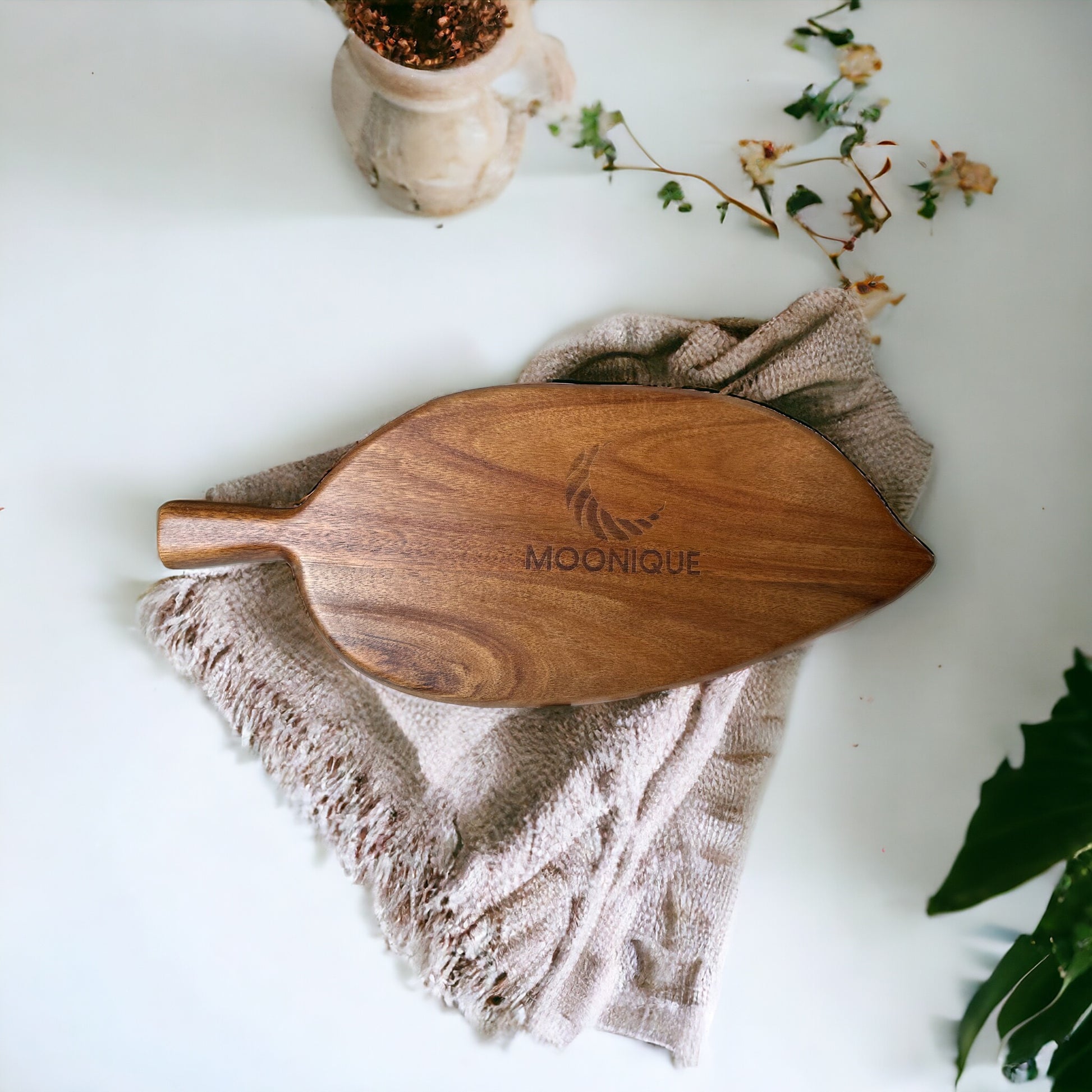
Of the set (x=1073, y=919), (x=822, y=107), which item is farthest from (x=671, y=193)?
(x=1073, y=919)

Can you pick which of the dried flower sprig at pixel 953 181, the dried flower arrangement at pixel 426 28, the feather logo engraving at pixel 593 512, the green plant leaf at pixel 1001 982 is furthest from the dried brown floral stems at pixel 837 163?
the green plant leaf at pixel 1001 982

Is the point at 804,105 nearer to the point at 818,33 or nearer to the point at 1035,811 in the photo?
the point at 818,33

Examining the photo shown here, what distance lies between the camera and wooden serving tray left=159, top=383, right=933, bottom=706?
707 mm

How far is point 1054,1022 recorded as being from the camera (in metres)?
0.64

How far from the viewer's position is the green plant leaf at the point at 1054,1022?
0.63m

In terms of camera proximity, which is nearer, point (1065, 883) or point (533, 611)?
point (1065, 883)

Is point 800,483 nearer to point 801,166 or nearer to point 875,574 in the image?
point 875,574

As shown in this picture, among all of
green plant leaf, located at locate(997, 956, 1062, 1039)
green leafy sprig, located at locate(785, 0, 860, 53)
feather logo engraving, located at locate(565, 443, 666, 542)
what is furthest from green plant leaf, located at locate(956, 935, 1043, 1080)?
green leafy sprig, located at locate(785, 0, 860, 53)

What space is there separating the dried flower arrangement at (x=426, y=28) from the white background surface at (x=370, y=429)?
154mm

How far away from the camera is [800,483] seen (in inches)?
27.8

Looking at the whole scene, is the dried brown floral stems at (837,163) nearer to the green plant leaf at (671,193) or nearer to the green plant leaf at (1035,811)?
the green plant leaf at (671,193)

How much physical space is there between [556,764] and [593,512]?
227 mm

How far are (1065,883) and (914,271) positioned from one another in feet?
1.74

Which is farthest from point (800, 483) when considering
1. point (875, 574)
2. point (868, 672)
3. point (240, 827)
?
point (240, 827)
